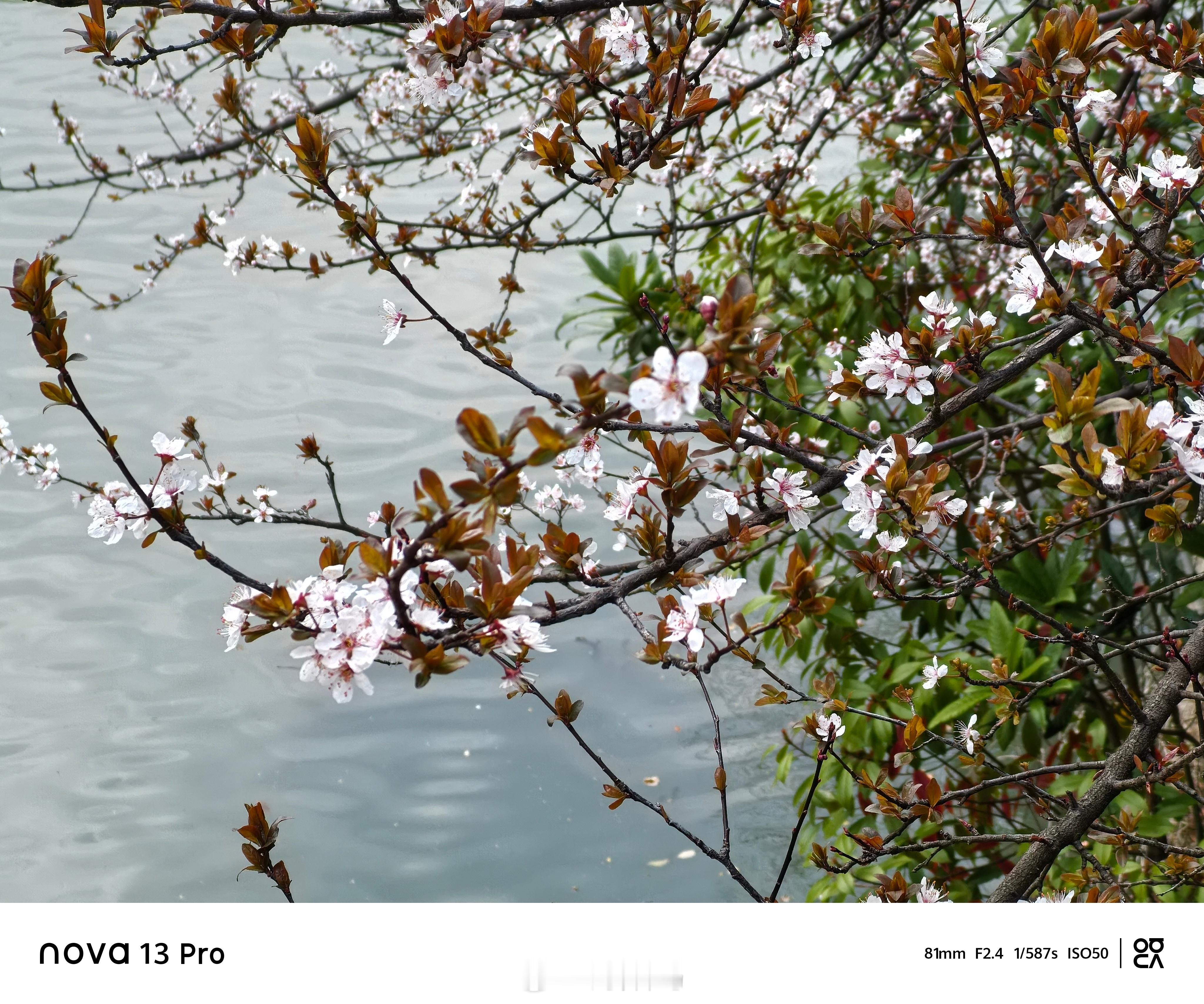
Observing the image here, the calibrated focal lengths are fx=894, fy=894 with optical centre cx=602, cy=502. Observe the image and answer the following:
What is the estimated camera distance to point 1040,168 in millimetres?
2055

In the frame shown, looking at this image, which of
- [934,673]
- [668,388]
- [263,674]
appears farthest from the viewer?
[263,674]

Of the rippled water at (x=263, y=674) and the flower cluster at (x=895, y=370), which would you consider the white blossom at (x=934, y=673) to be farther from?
the rippled water at (x=263, y=674)

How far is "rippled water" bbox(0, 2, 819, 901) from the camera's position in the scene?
2201 mm

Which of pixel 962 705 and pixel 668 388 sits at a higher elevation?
pixel 668 388

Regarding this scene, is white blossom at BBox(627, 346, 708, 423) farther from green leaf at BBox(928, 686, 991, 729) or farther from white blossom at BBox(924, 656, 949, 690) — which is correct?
green leaf at BBox(928, 686, 991, 729)

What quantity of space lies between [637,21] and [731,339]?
1238 mm

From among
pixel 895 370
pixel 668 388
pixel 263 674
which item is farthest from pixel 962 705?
pixel 263 674

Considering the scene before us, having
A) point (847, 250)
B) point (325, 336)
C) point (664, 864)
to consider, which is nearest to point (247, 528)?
point (325, 336)

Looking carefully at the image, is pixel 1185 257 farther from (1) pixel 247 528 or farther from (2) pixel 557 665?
(1) pixel 247 528

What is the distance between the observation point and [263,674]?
2523mm

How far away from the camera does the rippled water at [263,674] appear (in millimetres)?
2201

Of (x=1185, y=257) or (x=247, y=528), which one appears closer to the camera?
(x=1185, y=257)

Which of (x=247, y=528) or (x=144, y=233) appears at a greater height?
(x=144, y=233)
